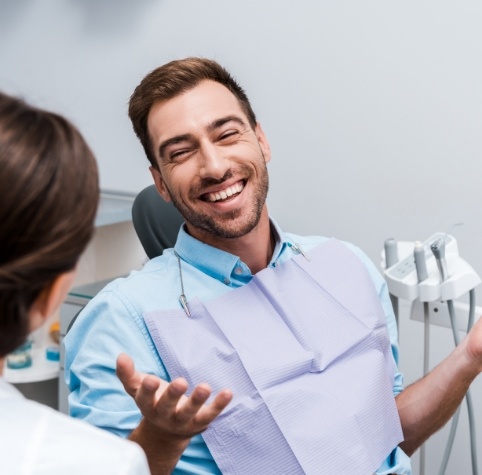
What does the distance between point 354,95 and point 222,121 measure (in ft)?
2.66

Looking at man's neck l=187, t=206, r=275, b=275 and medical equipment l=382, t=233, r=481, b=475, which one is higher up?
man's neck l=187, t=206, r=275, b=275

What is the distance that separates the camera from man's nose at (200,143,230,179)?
138cm

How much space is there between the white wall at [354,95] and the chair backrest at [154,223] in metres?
0.61

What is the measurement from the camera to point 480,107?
1967 millimetres

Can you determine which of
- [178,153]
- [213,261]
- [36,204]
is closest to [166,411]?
[36,204]

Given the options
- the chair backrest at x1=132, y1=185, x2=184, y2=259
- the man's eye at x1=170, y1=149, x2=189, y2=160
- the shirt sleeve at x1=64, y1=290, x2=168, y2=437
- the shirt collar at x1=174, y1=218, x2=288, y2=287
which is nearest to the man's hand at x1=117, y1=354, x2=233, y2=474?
the shirt sleeve at x1=64, y1=290, x2=168, y2=437

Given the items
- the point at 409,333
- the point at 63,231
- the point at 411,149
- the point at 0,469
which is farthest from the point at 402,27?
the point at 0,469

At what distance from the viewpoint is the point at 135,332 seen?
129 cm

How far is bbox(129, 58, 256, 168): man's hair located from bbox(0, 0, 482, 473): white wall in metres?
0.71

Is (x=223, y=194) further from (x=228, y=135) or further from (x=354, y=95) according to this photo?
(x=354, y=95)

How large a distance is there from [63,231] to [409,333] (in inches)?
61.9

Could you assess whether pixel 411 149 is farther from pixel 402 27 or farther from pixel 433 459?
pixel 433 459

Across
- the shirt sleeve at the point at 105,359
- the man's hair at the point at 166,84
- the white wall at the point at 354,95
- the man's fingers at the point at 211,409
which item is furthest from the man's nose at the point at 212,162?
the white wall at the point at 354,95

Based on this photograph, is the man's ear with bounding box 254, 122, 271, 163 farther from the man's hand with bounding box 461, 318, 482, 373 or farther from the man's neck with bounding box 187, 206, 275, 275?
the man's hand with bounding box 461, 318, 482, 373
